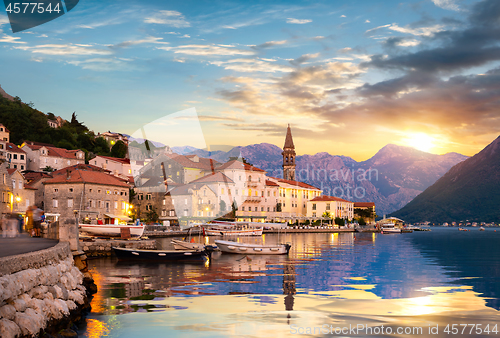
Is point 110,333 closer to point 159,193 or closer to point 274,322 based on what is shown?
point 274,322

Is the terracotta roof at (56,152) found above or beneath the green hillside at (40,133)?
beneath

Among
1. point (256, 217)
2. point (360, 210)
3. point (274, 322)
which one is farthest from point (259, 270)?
point (360, 210)

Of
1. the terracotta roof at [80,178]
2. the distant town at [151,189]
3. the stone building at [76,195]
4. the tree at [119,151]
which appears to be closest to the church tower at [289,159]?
the distant town at [151,189]

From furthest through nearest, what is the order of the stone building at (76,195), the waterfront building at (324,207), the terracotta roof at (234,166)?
1. the waterfront building at (324,207)
2. the terracotta roof at (234,166)
3. the stone building at (76,195)

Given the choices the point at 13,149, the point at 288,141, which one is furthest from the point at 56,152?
the point at 288,141

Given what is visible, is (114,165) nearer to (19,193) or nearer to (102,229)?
(19,193)

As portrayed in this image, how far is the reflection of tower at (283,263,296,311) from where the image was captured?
19203 millimetres

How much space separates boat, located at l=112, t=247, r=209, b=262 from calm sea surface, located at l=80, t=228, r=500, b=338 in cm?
235

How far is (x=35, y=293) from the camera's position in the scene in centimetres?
1245

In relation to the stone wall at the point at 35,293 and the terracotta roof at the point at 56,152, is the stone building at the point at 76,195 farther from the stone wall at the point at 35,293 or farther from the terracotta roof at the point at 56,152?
the stone wall at the point at 35,293

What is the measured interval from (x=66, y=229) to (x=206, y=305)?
762 cm

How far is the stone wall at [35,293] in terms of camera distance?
10.5 m

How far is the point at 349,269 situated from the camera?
109 ft

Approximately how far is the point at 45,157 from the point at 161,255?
2631 inches
